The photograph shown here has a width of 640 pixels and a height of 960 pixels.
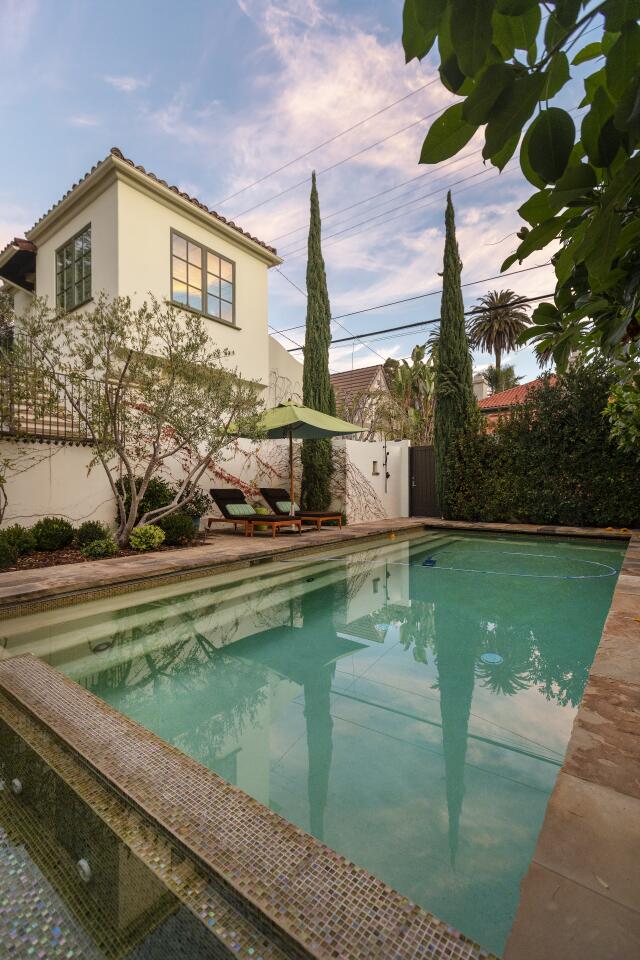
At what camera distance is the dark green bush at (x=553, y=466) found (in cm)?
1125

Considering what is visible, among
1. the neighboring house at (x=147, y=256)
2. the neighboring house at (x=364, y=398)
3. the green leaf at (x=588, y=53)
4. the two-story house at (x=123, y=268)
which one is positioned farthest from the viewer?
the neighboring house at (x=364, y=398)

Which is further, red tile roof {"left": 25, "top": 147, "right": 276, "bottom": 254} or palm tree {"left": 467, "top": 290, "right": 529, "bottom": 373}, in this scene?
palm tree {"left": 467, "top": 290, "right": 529, "bottom": 373}

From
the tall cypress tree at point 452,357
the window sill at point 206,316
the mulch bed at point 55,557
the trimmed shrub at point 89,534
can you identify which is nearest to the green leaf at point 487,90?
the mulch bed at point 55,557

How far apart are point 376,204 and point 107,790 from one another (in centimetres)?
1580

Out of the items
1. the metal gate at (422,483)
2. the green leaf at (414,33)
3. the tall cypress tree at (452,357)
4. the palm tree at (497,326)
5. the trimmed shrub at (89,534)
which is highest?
the palm tree at (497,326)

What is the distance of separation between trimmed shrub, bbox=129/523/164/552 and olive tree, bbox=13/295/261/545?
9.4 inches

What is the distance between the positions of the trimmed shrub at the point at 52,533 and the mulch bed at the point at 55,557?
106mm

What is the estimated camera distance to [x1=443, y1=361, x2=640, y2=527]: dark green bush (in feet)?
36.9

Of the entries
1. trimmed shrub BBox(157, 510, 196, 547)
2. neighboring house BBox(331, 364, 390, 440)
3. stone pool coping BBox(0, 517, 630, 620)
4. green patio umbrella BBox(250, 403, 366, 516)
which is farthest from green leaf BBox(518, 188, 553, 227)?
neighboring house BBox(331, 364, 390, 440)

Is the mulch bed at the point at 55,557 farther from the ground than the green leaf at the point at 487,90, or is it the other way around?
the green leaf at the point at 487,90

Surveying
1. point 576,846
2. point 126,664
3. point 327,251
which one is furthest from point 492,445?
point 576,846

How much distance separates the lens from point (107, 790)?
6.81ft

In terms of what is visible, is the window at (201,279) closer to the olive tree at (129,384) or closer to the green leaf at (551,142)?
the olive tree at (129,384)

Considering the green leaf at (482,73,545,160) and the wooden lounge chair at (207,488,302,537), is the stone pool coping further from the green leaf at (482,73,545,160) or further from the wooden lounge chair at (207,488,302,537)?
the green leaf at (482,73,545,160)
